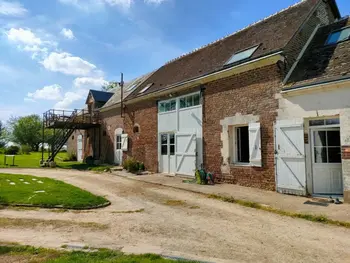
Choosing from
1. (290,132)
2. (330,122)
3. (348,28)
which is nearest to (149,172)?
(290,132)

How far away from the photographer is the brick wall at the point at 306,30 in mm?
9586

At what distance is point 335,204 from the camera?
7168 millimetres

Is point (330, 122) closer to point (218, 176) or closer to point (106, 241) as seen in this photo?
point (218, 176)

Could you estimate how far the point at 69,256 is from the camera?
12.7 feet

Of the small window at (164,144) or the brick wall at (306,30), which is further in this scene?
the small window at (164,144)

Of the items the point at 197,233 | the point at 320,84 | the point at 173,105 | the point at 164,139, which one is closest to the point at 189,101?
the point at 173,105

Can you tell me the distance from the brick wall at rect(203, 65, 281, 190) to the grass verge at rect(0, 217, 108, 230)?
6055 millimetres

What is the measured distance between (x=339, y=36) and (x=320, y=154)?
184 inches

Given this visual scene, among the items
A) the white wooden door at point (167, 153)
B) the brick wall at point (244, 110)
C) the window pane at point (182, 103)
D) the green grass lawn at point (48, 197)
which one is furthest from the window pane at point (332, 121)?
the white wooden door at point (167, 153)

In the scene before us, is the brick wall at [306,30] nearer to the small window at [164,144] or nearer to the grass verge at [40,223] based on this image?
the small window at [164,144]

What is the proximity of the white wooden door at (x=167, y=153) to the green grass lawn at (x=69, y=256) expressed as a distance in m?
9.90

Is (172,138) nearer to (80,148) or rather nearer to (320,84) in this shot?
(320,84)

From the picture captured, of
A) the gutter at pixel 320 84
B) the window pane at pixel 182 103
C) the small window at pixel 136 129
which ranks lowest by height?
the small window at pixel 136 129

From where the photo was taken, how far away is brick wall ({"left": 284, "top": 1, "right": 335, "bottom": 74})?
9.59 meters
